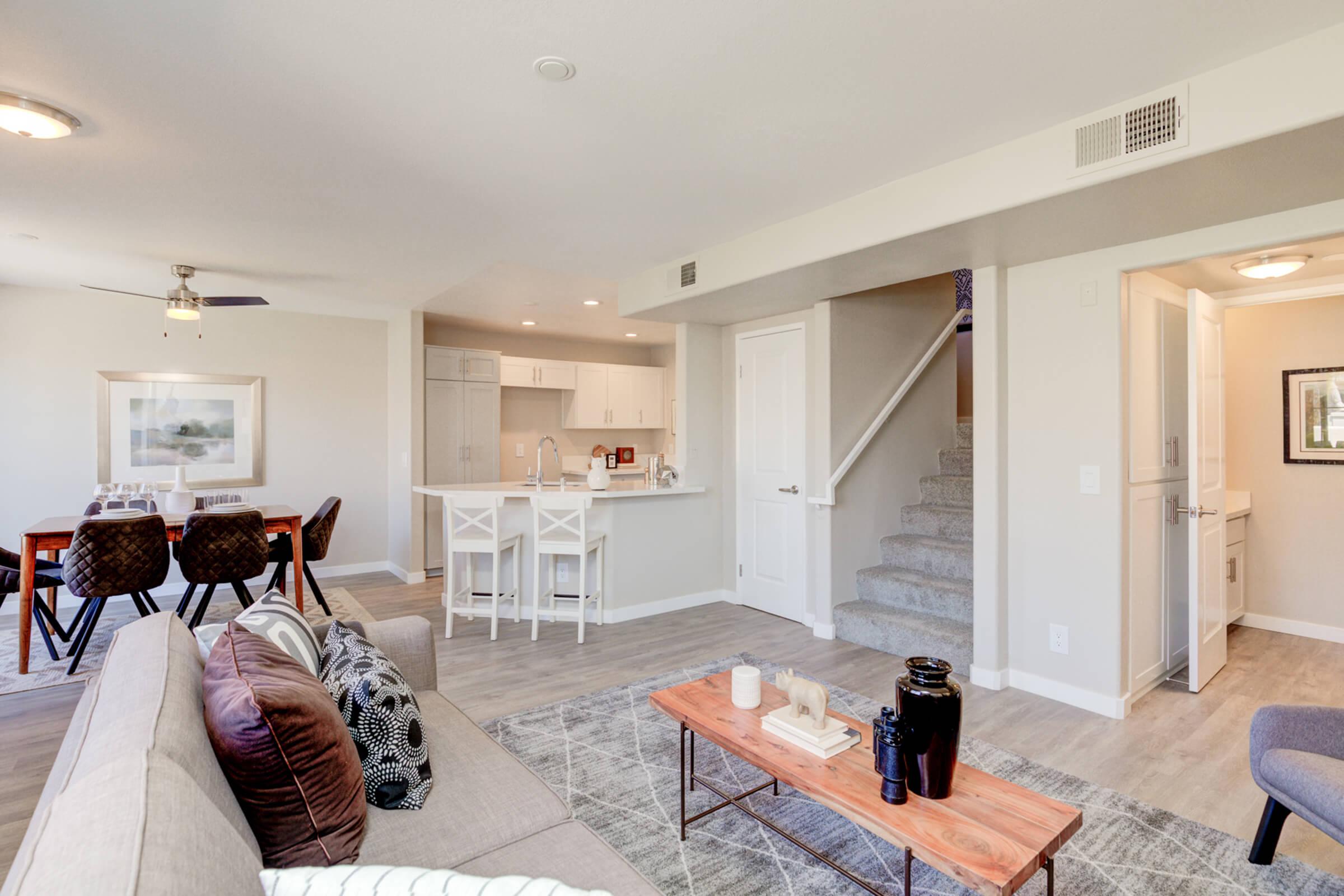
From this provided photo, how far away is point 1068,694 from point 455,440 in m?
5.31

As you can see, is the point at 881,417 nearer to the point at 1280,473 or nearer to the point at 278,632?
the point at 1280,473

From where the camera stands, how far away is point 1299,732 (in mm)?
2006

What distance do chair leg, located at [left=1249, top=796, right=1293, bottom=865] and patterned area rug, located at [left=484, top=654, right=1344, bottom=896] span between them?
3cm

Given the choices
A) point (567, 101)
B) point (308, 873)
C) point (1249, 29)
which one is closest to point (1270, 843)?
A: point (1249, 29)

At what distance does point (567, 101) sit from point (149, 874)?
89.0 inches

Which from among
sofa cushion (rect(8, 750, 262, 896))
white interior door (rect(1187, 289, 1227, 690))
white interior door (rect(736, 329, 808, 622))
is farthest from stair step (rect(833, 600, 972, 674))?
sofa cushion (rect(8, 750, 262, 896))

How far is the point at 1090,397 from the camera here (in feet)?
10.2

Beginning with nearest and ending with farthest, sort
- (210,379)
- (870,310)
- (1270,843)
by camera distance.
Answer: (1270,843) → (870,310) → (210,379)

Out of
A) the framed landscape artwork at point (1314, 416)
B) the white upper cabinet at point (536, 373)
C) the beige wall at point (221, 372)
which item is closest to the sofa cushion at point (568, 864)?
the framed landscape artwork at point (1314, 416)

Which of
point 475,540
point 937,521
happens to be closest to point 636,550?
point 475,540

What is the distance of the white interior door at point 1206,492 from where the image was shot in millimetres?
3246

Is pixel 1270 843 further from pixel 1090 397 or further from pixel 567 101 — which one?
pixel 567 101

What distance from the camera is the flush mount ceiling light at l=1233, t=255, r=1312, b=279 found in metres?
3.23

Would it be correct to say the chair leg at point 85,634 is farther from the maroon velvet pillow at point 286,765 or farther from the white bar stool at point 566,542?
the maroon velvet pillow at point 286,765
